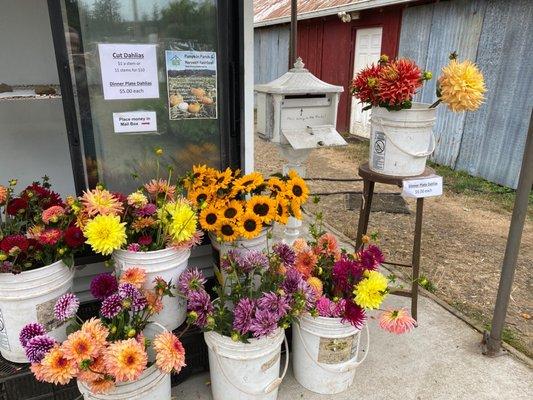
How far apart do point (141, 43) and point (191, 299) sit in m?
1.34

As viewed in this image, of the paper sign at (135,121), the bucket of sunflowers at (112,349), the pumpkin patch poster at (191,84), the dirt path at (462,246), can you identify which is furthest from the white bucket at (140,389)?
the dirt path at (462,246)

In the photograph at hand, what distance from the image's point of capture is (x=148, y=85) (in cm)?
216

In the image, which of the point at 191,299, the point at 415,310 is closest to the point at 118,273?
the point at 191,299

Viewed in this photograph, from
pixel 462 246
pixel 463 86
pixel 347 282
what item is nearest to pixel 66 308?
pixel 347 282

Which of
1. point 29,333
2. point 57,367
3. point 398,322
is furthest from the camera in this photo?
point 398,322

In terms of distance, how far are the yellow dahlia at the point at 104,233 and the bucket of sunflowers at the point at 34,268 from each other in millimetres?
126

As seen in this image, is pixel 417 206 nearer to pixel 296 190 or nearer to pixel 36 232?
pixel 296 190

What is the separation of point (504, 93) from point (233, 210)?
4.88m

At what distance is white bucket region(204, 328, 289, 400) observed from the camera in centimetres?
168

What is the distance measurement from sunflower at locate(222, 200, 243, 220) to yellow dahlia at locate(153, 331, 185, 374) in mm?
594

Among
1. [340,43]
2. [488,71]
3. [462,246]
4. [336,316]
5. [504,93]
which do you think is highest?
[340,43]

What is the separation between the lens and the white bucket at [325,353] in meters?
1.82

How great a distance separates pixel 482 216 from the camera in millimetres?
4559

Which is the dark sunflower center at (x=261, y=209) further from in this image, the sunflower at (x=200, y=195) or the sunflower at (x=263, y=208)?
the sunflower at (x=200, y=195)
